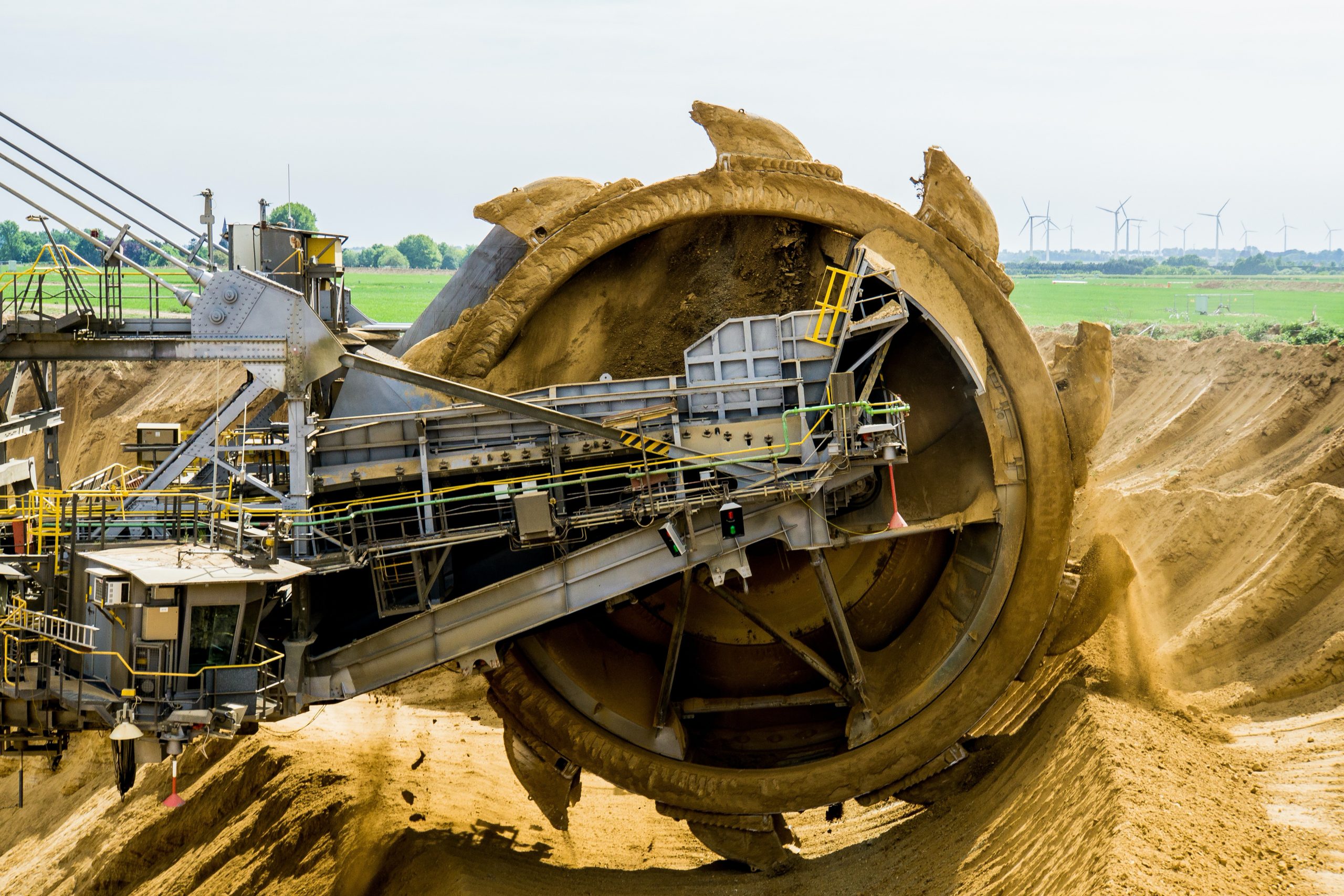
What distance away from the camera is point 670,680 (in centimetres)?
1474

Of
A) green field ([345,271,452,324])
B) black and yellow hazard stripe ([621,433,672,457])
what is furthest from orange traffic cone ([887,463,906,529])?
green field ([345,271,452,324])

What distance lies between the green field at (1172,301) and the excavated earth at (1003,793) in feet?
80.2

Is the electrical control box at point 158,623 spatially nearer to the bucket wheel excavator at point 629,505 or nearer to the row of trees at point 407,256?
the bucket wheel excavator at point 629,505

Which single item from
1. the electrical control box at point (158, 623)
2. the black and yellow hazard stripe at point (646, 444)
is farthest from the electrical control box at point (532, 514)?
the electrical control box at point (158, 623)

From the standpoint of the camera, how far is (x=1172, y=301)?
6338 cm

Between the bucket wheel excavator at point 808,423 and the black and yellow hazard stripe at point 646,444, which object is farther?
the bucket wheel excavator at point 808,423

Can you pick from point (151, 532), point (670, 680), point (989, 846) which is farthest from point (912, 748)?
point (151, 532)

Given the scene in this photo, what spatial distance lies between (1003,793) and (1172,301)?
5556cm

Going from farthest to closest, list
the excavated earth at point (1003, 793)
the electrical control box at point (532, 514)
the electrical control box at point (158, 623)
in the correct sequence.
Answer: the electrical control box at point (532, 514) → the electrical control box at point (158, 623) → the excavated earth at point (1003, 793)

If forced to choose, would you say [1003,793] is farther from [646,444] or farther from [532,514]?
[532,514]

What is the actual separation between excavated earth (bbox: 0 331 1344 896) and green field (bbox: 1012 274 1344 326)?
963 inches

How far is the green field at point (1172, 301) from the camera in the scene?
50.6 meters

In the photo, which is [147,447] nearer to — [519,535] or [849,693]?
[519,535]

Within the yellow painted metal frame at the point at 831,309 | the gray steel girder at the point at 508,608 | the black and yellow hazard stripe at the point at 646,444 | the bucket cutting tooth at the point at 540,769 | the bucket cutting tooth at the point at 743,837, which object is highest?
the yellow painted metal frame at the point at 831,309
